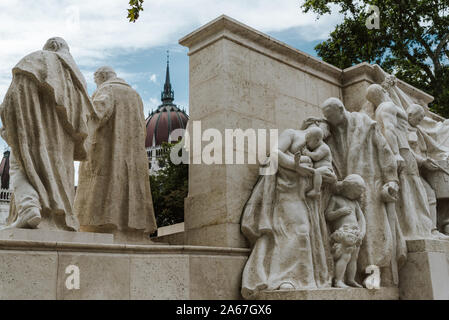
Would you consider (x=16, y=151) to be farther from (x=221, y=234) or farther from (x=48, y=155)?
(x=221, y=234)

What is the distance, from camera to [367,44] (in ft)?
61.7

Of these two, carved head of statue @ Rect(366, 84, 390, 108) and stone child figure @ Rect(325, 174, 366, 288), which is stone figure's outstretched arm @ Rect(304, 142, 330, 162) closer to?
stone child figure @ Rect(325, 174, 366, 288)

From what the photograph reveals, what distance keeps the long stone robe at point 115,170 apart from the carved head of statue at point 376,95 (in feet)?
13.5

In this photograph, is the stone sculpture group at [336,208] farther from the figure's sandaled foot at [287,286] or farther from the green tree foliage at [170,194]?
the green tree foliage at [170,194]

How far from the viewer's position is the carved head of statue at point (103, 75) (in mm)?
6887

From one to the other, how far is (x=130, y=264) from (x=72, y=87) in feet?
6.94

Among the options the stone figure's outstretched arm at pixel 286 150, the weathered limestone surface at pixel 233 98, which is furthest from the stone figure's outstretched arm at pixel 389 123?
the stone figure's outstretched arm at pixel 286 150

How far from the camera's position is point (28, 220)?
185 inches

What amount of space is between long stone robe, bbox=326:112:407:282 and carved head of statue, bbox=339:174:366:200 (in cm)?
37

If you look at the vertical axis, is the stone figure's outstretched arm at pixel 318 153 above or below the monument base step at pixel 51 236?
above

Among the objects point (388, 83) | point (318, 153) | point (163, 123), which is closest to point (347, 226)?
point (318, 153)

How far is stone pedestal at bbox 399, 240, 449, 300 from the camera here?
21.5 feet

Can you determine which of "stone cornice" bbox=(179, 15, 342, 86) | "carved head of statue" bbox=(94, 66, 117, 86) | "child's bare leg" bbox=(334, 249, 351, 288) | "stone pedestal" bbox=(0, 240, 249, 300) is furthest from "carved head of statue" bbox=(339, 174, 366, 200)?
"carved head of statue" bbox=(94, 66, 117, 86)

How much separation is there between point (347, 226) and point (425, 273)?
1.45 m
